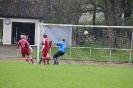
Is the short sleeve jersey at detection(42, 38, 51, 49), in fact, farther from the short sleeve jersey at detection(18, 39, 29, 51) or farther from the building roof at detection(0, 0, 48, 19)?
the building roof at detection(0, 0, 48, 19)

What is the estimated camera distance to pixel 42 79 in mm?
15539

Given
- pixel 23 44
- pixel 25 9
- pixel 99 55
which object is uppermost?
pixel 25 9

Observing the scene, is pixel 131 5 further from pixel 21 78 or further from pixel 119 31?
pixel 21 78

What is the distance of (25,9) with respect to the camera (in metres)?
53.0

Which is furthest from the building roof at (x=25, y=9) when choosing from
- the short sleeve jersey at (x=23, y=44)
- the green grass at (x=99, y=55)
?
the short sleeve jersey at (x=23, y=44)

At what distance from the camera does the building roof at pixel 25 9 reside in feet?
168

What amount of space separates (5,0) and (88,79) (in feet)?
131

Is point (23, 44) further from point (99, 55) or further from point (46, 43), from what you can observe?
point (99, 55)

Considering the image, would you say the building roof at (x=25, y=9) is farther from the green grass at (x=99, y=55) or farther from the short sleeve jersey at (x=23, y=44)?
the short sleeve jersey at (x=23, y=44)

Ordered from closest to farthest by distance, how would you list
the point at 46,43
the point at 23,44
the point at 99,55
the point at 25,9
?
the point at 23,44 < the point at 46,43 < the point at 99,55 < the point at 25,9

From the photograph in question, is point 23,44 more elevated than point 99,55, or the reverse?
point 23,44

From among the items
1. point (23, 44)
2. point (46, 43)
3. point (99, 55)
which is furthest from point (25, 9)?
point (23, 44)

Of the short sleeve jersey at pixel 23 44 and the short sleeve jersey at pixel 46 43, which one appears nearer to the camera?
the short sleeve jersey at pixel 23 44

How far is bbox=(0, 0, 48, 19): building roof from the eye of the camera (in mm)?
51188
